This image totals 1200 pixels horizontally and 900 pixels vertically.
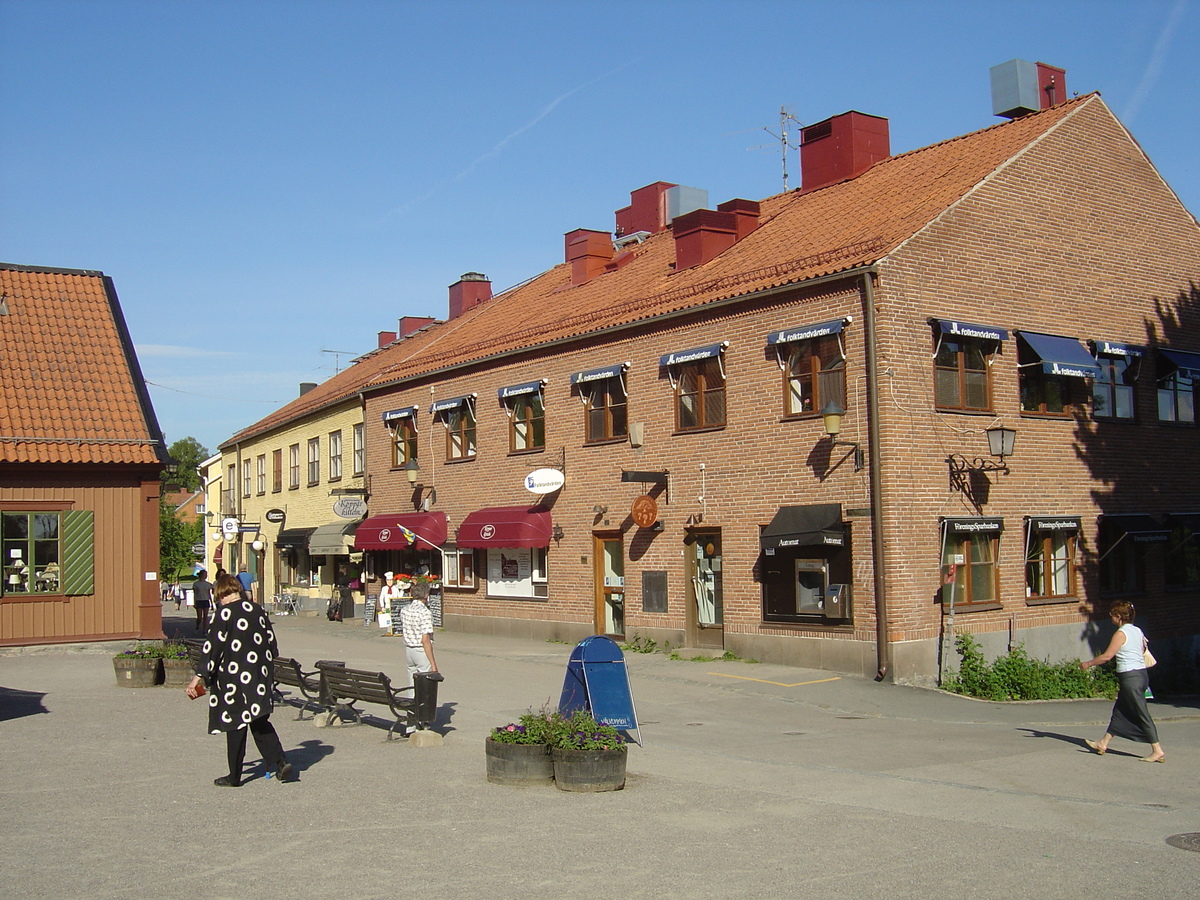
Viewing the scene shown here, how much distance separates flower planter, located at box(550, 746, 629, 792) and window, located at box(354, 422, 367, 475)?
24.5 m

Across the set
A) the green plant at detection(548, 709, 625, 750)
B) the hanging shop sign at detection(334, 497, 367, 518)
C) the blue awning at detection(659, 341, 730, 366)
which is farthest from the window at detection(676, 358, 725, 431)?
the hanging shop sign at detection(334, 497, 367, 518)

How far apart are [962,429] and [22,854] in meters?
15.1

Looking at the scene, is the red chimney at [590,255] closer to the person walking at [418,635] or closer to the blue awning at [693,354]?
the blue awning at [693,354]

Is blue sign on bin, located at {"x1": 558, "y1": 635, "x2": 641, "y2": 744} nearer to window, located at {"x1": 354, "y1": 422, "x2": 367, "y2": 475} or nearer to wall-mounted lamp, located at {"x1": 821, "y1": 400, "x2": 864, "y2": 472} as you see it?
wall-mounted lamp, located at {"x1": 821, "y1": 400, "x2": 864, "y2": 472}

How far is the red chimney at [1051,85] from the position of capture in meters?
24.3

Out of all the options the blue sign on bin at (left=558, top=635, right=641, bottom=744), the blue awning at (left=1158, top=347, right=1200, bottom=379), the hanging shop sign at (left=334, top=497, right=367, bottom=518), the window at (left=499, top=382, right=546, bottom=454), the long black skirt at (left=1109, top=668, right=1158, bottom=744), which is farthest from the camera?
the hanging shop sign at (left=334, top=497, right=367, bottom=518)

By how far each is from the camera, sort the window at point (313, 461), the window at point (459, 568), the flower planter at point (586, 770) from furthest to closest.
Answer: the window at point (313, 461)
the window at point (459, 568)
the flower planter at point (586, 770)

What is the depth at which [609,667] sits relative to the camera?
11.4 metres

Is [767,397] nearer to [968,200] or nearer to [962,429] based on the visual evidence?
[962,429]

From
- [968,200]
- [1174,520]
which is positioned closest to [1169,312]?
[1174,520]

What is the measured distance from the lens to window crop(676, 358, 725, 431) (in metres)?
20.7

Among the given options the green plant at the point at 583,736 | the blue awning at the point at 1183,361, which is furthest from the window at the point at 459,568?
the green plant at the point at 583,736

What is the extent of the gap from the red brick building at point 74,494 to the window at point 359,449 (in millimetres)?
11220

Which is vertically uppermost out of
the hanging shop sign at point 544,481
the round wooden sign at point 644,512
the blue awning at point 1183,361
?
the blue awning at point 1183,361
